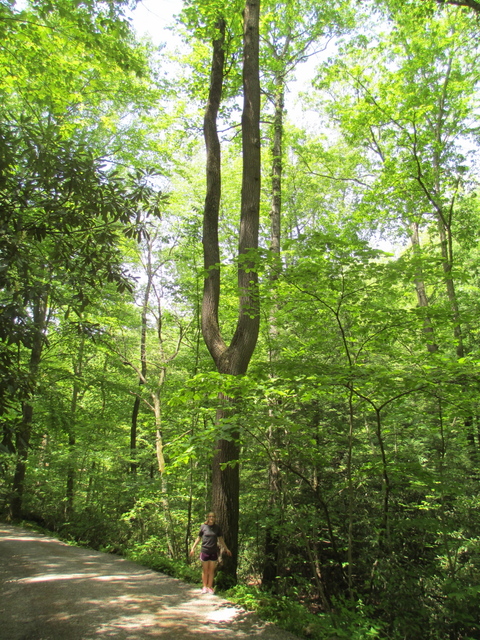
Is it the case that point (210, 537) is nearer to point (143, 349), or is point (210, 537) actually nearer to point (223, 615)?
point (223, 615)

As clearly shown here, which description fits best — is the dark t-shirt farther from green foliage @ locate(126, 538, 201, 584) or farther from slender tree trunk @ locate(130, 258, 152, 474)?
slender tree trunk @ locate(130, 258, 152, 474)

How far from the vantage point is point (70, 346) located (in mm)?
10781

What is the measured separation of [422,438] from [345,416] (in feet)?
4.40

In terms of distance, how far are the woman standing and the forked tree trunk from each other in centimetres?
12

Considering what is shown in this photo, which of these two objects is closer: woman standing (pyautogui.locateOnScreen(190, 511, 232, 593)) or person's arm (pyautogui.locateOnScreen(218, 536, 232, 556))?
woman standing (pyautogui.locateOnScreen(190, 511, 232, 593))

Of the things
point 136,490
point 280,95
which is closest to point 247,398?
point 136,490

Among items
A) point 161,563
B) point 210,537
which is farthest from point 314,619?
point 161,563

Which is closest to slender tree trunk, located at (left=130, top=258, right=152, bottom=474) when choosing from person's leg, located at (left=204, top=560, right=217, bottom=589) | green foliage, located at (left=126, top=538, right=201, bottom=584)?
green foliage, located at (left=126, top=538, right=201, bottom=584)

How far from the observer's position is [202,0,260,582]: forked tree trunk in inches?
205

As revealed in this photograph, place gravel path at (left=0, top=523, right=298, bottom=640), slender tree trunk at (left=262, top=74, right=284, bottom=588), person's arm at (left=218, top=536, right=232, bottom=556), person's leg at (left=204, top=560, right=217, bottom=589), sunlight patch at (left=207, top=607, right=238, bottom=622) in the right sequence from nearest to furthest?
gravel path at (left=0, top=523, right=298, bottom=640)
sunlight patch at (left=207, top=607, right=238, bottom=622)
person's leg at (left=204, top=560, right=217, bottom=589)
person's arm at (left=218, top=536, right=232, bottom=556)
slender tree trunk at (left=262, top=74, right=284, bottom=588)

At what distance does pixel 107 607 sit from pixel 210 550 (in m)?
1.37

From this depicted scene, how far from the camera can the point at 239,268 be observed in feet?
18.3

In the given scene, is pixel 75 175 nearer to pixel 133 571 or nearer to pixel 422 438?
pixel 133 571

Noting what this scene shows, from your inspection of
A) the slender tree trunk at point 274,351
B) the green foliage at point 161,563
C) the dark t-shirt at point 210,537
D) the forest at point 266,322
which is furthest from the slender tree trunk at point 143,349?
the dark t-shirt at point 210,537
